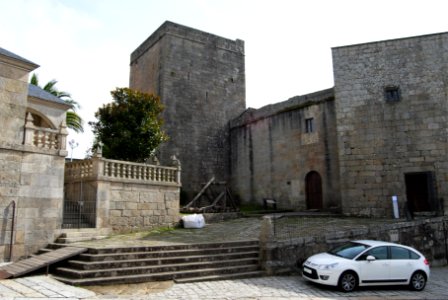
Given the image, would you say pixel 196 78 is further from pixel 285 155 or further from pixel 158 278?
pixel 158 278

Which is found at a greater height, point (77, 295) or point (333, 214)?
point (333, 214)

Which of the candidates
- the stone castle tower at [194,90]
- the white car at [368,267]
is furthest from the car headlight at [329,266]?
the stone castle tower at [194,90]

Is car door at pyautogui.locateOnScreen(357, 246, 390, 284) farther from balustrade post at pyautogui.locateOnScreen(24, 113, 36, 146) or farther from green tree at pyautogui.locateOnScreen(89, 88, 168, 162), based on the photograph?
green tree at pyautogui.locateOnScreen(89, 88, 168, 162)

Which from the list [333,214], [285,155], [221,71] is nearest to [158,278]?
[333,214]

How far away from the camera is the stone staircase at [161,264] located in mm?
8312

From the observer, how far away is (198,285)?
27.6 ft

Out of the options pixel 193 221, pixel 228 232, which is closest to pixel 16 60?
pixel 193 221

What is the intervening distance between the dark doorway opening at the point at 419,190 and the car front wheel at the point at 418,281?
24.1ft

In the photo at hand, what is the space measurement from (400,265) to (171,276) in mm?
5456

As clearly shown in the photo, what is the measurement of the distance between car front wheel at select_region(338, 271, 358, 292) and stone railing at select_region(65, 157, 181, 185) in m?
7.91

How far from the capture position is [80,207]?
12461 millimetres

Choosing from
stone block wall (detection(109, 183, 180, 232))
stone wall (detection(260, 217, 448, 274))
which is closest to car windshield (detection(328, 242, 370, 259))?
stone wall (detection(260, 217, 448, 274))

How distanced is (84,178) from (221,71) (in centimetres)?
1401

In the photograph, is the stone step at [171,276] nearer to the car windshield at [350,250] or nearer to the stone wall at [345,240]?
the stone wall at [345,240]
